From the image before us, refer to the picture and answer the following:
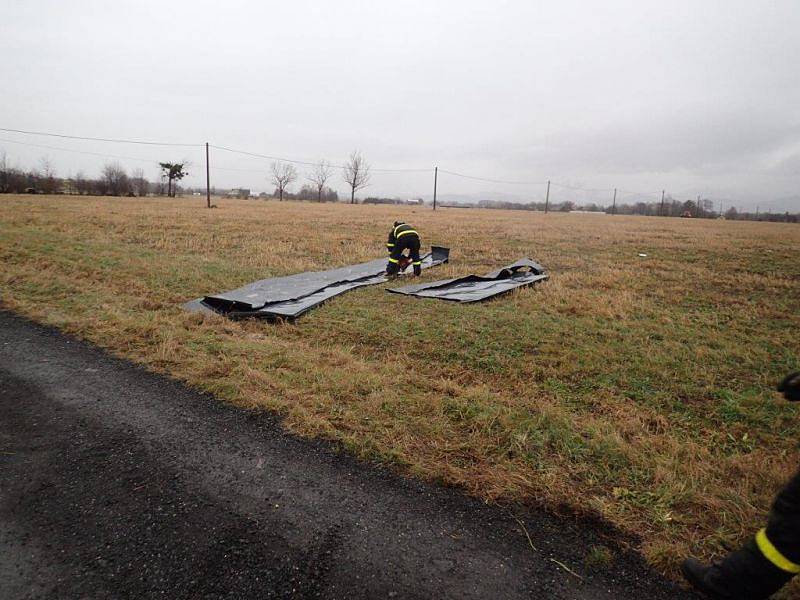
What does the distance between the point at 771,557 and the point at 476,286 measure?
675 centimetres

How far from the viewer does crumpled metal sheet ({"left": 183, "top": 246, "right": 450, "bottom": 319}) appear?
6301mm

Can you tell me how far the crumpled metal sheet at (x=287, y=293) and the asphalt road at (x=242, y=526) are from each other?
9.94 feet

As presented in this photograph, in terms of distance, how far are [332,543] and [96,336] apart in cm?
436

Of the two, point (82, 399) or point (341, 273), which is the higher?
point (341, 273)

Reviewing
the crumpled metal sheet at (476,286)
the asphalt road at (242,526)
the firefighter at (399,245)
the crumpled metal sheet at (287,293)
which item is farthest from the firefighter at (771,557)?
the firefighter at (399,245)

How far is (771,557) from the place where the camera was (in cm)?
180

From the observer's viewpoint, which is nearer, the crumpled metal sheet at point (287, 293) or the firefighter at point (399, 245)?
the crumpled metal sheet at point (287, 293)

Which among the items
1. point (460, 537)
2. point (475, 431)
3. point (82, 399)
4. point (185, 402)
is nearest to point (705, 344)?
point (475, 431)

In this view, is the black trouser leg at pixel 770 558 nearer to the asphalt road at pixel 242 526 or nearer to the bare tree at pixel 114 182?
the asphalt road at pixel 242 526

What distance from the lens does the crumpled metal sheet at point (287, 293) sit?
6.30 meters

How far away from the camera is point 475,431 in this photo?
3348 millimetres

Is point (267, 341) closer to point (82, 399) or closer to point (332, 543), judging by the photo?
point (82, 399)

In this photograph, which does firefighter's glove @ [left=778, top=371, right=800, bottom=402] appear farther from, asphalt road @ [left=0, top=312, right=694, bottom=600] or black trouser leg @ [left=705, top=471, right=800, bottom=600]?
asphalt road @ [left=0, top=312, right=694, bottom=600]

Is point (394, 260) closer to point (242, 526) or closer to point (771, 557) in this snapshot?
point (242, 526)
